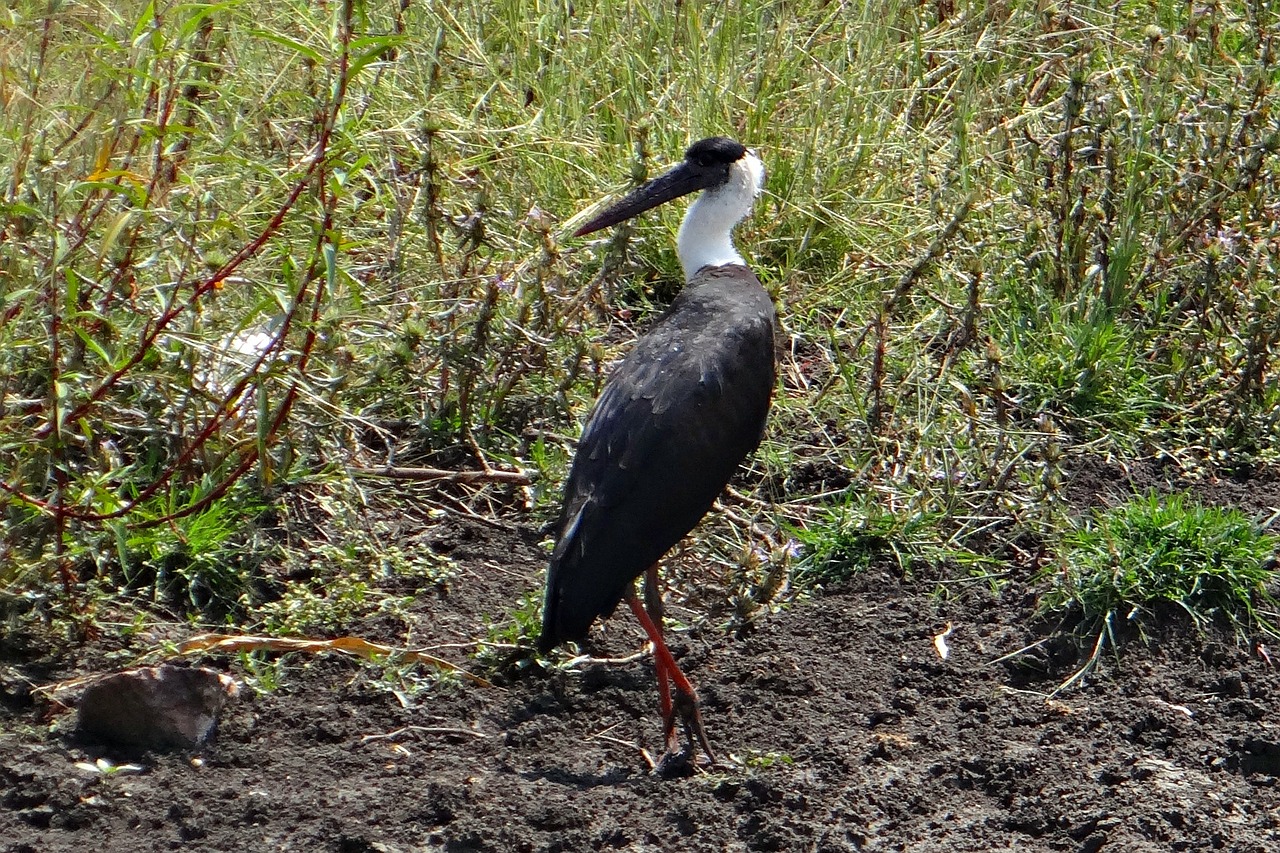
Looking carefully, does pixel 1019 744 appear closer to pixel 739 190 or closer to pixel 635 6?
pixel 739 190

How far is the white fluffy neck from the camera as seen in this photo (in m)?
4.68

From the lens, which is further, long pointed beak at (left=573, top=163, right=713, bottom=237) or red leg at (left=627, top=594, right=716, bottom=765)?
long pointed beak at (left=573, top=163, right=713, bottom=237)

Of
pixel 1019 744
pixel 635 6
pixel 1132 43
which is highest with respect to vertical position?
pixel 635 6

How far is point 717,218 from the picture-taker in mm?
4691

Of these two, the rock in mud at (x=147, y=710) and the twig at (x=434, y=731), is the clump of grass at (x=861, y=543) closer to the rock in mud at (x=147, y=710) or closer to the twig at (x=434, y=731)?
the twig at (x=434, y=731)

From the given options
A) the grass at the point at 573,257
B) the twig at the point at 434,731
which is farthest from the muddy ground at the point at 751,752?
the grass at the point at 573,257

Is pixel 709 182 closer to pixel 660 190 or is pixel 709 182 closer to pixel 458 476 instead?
pixel 660 190

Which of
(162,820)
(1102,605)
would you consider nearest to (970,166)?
(1102,605)

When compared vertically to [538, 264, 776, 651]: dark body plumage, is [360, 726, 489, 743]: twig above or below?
below

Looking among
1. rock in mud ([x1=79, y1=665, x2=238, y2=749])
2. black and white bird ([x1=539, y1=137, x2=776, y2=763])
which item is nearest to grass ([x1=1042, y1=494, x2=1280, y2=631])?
black and white bird ([x1=539, y1=137, x2=776, y2=763])

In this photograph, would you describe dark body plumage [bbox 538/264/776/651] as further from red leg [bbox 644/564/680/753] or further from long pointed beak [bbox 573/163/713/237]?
long pointed beak [bbox 573/163/713/237]

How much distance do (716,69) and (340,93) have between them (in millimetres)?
3189

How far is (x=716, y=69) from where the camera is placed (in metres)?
6.17

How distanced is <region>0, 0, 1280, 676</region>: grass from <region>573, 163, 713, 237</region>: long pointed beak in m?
0.12
